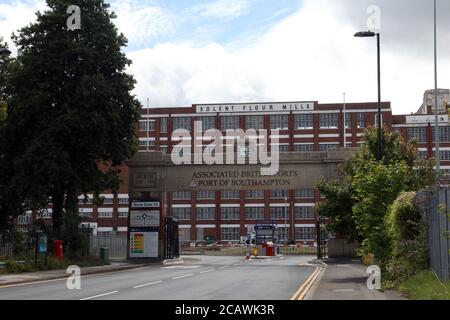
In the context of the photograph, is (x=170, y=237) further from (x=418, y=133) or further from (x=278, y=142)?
(x=418, y=133)

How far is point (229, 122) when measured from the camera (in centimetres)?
11188

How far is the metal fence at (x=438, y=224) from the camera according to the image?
1566 cm

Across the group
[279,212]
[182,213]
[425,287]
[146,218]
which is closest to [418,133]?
[279,212]

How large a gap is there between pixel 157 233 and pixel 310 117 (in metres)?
69.3

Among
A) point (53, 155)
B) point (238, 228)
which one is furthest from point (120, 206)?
point (53, 155)

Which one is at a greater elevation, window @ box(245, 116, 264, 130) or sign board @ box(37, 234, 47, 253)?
window @ box(245, 116, 264, 130)

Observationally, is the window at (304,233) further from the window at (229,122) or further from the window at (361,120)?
the window at (229,122)

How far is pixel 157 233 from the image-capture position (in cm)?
4472

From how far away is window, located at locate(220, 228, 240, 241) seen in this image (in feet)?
354

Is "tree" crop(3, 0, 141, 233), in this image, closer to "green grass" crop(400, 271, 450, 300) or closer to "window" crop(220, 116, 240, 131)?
"green grass" crop(400, 271, 450, 300)

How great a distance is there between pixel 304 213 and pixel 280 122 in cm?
1613

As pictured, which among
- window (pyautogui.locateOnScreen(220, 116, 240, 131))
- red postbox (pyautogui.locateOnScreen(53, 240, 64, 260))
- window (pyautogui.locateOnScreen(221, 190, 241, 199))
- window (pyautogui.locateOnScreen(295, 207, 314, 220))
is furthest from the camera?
window (pyautogui.locateOnScreen(220, 116, 240, 131))

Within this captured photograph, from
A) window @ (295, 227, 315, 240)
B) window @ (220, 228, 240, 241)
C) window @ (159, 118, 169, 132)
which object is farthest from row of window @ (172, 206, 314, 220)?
window @ (159, 118, 169, 132)

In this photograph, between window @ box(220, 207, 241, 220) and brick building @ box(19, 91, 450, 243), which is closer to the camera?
brick building @ box(19, 91, 450, 243)
